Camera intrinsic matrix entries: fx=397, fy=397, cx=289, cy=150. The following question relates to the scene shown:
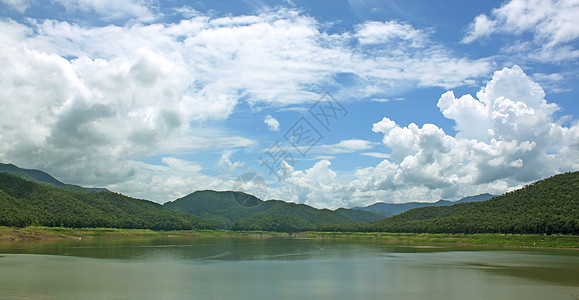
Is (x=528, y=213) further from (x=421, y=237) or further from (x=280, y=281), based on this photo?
(x=280, y=281)

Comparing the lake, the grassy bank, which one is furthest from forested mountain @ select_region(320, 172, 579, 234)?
the lake

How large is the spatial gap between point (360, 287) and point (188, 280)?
18.3 metres

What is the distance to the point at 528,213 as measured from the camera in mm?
120500

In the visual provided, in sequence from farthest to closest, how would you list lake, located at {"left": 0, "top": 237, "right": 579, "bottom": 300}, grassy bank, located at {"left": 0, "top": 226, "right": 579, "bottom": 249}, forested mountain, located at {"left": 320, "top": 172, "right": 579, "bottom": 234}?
forested mountain, located at {"left": 320, "top": 172, "right": 579, "bottom": 234} → grassy bank, located at {"left": 0, "top": 226, "right": 579, "bottom": 249} → lake, located at {"left": 0, "top": 237, "right": 579, "bottom": 300}

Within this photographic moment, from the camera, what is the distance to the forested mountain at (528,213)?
102281 millimetres

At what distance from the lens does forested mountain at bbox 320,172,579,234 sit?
336 ft

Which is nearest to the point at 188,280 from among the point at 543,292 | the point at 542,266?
the point at 543,292

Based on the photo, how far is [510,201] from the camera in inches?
5699

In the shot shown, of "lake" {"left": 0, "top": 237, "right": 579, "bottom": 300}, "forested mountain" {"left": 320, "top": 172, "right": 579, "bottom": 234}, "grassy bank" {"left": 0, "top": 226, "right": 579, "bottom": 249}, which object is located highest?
"forested mountain" {"left": 320, "top": 172, "right": 579, "bottom": 234}

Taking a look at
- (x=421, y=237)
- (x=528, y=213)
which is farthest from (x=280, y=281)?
(x=421, y=237)

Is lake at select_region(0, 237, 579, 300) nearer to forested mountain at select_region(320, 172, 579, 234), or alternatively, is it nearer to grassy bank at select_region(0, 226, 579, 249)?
grassy bank at select_region(0, 226, 579, 249)

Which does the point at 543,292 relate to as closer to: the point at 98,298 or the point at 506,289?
the point at 506,289

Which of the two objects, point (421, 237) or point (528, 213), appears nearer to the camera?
point (528, 213)

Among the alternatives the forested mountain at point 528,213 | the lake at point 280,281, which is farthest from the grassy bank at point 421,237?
the lake at point 280,281
